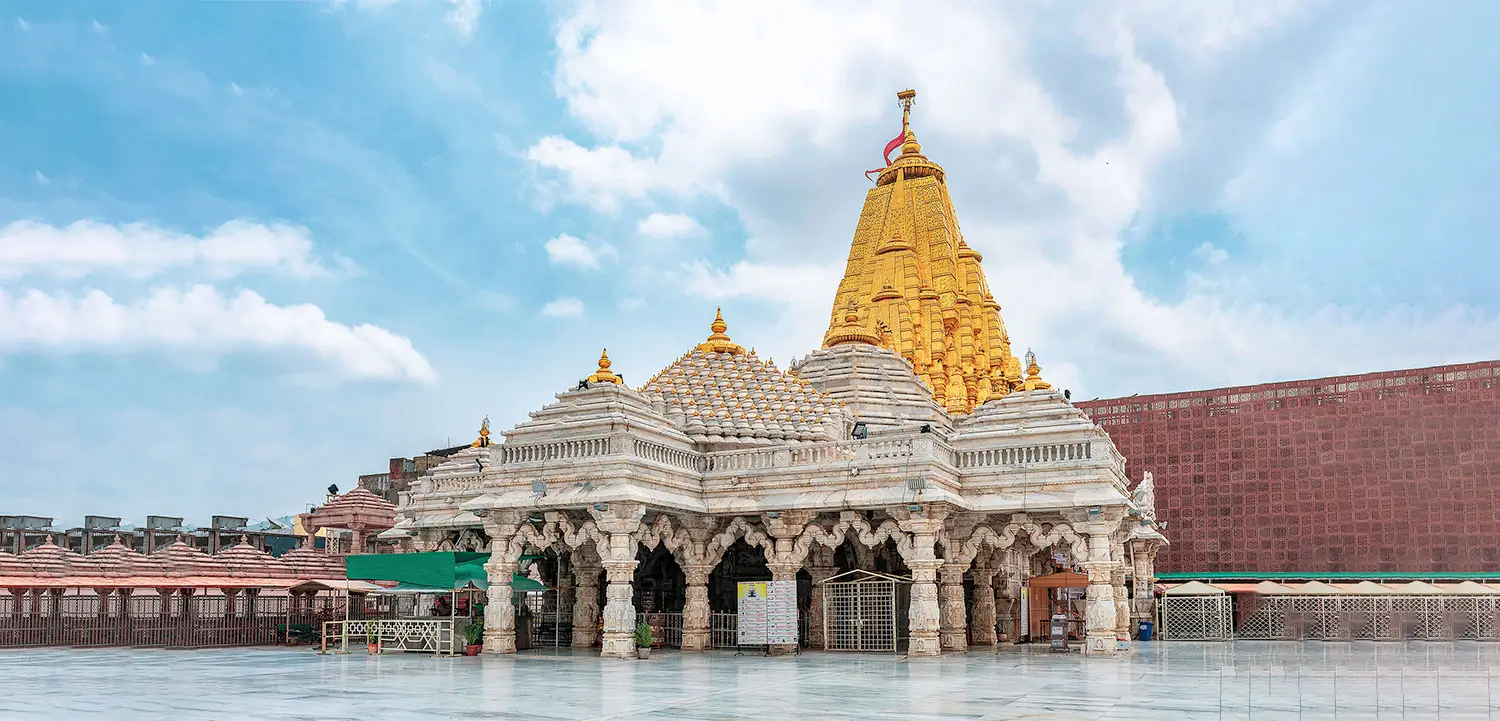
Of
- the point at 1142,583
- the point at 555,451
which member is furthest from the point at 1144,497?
the point at 555,451

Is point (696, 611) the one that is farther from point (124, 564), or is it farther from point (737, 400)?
point (124, 564)

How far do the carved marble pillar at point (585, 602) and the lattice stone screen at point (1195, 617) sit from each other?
58.4 ft

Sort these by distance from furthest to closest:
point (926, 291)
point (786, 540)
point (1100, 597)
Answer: point (926, 291) → point (786, 540) → point (1100, 597)

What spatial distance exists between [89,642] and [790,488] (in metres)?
19.4

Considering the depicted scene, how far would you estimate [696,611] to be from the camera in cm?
2677

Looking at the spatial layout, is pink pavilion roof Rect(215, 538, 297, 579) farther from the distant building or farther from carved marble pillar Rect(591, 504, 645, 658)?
the distant building

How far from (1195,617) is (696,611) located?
18099 mm

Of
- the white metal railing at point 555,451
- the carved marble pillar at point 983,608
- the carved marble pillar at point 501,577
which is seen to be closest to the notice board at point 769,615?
the white metal railing at point 555,451

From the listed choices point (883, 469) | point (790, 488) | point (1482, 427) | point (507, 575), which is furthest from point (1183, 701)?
point (1482, 427)

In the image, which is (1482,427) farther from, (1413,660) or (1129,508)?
(1129,508)

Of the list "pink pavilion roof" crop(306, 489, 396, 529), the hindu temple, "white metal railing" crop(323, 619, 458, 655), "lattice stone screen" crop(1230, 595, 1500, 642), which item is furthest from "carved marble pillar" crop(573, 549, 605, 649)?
"pink pavilion roof" crop(306, 489, 396, 529)

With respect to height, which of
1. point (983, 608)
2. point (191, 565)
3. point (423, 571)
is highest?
point (423, 571)

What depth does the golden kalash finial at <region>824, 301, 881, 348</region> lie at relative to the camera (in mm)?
36625

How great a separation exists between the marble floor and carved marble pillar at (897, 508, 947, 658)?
828 mm
